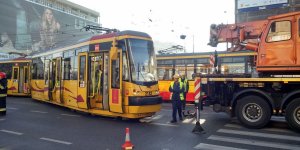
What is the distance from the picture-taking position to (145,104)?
10.2 metres

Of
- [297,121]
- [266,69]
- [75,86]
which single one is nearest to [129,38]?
[75,86]

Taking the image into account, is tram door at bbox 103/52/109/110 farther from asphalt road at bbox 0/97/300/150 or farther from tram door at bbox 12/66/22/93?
tram door at bbox 12/66/22/93

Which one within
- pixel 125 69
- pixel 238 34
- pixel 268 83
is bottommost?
pixel 268 83

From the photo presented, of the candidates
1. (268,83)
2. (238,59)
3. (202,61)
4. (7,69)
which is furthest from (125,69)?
(7,69)

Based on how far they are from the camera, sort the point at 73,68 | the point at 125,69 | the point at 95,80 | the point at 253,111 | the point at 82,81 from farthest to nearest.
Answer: the point at 73,68, the point at 82,81, the point at 95,80, the point at 125,69, the point at 253,111

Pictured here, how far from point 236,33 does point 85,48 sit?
6047 millimetres

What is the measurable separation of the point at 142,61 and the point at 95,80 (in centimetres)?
226

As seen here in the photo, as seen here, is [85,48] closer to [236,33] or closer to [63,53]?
[63,53]

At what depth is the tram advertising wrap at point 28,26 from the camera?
237 feet

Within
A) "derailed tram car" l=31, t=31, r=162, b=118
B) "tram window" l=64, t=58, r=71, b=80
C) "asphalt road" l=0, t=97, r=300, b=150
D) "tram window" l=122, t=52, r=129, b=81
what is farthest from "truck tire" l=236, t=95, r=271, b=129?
"tram window" l=64, t=58, r=71, b=80

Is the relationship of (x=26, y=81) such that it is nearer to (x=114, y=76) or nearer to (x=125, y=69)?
(x=114, y=76)

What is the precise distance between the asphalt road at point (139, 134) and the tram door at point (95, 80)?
64 cm

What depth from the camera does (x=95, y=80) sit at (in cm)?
1149

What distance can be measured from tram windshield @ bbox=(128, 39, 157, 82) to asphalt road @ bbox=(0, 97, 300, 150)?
1.67 meters
